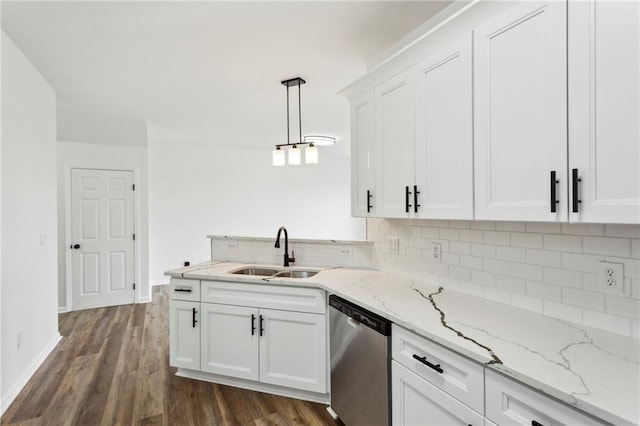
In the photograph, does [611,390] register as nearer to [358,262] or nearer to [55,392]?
[358,262]

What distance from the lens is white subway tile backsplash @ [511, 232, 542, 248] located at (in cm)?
163

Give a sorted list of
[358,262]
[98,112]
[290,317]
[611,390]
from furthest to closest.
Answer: [98,112] → [358,262] → [290,317] → [611,390]

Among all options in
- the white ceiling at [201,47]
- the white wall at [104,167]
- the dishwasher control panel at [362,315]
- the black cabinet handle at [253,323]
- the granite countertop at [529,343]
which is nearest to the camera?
the granite countertop at [529,343]

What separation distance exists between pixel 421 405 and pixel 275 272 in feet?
5.73

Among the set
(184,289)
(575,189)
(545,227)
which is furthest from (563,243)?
(184,289)

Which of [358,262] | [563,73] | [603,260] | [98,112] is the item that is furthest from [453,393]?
[98,112]

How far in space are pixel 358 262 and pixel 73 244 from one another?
4068 mm

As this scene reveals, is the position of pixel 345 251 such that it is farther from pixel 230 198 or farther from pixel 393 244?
pixel 230 198

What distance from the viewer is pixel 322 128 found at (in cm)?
528

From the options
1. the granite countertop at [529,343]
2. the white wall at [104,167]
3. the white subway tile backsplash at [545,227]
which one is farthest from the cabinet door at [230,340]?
the white wall at [104,167]

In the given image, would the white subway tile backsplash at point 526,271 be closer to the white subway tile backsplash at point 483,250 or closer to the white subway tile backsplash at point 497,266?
the white subway tile backsplash at point 497,266

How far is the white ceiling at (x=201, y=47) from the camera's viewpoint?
210 centimetres

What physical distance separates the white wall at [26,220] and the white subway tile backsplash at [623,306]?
11.3ft

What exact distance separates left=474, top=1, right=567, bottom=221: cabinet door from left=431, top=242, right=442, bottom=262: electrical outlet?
68 centimetres
